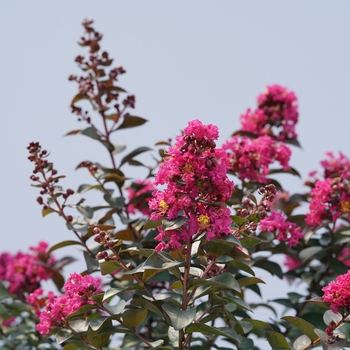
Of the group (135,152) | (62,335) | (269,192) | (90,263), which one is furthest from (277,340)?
(135,152)

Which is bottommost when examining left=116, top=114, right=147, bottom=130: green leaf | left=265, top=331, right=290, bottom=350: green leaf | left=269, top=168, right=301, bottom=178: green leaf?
left=265, top=331, right=290, bottom=350: green leaf

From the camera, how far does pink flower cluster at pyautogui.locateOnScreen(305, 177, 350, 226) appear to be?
355 cm

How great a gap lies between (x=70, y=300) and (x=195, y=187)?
2.37ft

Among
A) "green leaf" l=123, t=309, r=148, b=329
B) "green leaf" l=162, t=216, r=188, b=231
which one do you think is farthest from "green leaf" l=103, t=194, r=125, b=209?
"green leaf" l=162, t=216, r=188, b=231

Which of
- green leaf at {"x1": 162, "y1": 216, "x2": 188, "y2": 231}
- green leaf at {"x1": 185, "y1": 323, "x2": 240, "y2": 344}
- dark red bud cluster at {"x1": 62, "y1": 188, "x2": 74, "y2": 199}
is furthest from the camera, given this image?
dark red bud cluster at {"x1": 62, "y1": 188, "x2": 74, "y2": 199}

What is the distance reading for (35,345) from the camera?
11.8ft

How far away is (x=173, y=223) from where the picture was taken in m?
2.23

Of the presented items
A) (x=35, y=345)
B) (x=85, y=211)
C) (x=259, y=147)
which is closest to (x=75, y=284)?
(x=85, y=211)

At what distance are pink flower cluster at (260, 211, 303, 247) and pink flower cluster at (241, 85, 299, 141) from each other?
1.05 m

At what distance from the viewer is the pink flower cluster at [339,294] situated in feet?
7.97

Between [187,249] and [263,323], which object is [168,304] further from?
[263,323]

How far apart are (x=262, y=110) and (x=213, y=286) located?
7.39 ft

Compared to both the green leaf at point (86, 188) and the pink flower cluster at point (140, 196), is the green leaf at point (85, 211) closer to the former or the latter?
the green leaf at point (86, 188)

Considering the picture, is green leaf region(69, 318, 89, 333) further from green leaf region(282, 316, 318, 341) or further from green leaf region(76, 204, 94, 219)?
green leaf region(76, 204, 94, 219)
